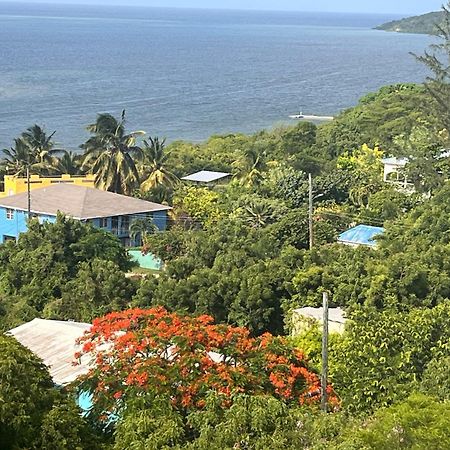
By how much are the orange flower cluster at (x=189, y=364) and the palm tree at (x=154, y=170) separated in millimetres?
22998

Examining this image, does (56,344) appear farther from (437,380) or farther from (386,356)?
(437,380)

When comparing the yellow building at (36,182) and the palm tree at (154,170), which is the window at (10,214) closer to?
the yellow building at (36,182)

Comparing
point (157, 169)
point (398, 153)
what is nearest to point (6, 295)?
point (157, 169)

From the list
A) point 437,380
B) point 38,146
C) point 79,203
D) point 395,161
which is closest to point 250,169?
point 395,161

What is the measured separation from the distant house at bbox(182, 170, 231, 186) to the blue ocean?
12568mm

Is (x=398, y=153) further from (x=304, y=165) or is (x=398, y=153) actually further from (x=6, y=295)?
(x=6, y=295)

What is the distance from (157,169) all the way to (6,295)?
582 inches

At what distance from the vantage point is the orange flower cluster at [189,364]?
1127 cm

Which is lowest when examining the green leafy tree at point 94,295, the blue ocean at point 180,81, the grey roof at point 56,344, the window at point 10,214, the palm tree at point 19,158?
the blue ocean at point 180,81

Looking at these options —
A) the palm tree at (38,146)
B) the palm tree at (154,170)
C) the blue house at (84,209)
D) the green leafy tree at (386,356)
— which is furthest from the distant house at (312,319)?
the palm tree at (38,146)

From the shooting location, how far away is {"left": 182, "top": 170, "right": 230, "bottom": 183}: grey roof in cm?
4003

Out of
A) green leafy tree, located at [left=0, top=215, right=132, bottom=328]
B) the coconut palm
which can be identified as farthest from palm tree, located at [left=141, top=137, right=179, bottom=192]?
green leafy tree, located at [left=0, top=215, right=132, bottom=328]

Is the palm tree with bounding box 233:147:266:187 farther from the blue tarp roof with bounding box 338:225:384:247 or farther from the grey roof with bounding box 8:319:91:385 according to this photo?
the grey roof with bounding box 8:319:91:385

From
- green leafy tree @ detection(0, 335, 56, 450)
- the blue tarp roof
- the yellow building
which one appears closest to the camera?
green leafy tree @ detection(0, 335, 56, 450)
